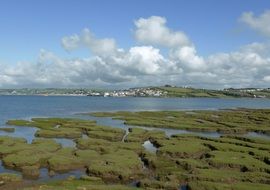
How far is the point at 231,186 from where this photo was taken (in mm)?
42625

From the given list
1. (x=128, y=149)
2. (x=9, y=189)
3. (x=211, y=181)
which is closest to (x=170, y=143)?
(x=128, y=149)

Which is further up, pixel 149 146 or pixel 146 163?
pixel 146 163

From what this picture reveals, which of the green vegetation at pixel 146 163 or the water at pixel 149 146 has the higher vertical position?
the green vegetation at pixel 146 163

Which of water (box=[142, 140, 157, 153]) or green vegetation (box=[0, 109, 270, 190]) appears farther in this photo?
water (box=[142, 140, 157, 153])

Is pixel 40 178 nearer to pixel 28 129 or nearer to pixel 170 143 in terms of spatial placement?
pixel 170 143

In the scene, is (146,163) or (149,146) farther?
(149,146)

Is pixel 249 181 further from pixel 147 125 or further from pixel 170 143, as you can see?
pixel 147 125

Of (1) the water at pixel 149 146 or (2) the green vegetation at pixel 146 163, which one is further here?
(1) the water at pixel 149 146

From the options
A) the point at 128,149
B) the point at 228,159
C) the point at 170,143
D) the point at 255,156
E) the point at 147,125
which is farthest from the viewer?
the point at 147,125

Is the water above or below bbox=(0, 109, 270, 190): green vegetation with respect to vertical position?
below

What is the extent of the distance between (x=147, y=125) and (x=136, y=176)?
66.8m

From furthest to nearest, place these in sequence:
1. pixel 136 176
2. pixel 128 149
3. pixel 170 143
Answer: pixel 170 143 → pixel 128 149 → pixel 136 176

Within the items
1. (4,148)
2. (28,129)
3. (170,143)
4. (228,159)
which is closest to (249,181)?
(228,159)

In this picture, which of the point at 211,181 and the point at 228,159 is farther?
the point at 228,159
